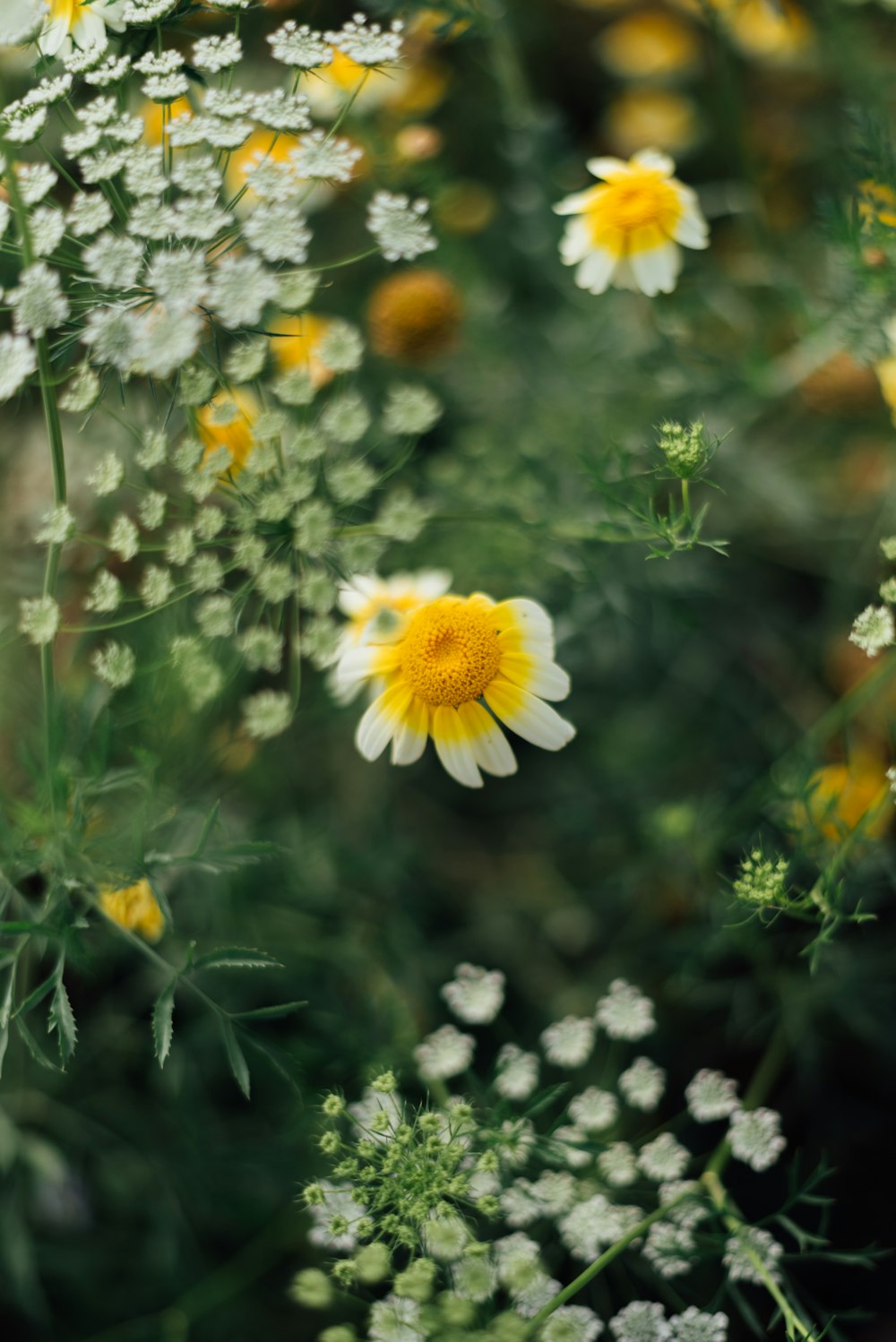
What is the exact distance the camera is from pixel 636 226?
5.55 ft

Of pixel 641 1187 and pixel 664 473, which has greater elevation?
pixel 664 473

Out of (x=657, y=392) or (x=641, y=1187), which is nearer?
(x=641, y=1187)

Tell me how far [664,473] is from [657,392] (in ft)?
3.55

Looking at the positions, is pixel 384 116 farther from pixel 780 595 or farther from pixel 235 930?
pixel 235 930

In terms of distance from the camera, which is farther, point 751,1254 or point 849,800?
point 849,800

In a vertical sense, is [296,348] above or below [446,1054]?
above

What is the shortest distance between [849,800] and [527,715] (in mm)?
997

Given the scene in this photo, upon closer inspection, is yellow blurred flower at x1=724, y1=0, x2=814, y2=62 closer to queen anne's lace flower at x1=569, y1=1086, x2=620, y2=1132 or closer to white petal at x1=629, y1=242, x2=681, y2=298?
white petal at x1=629, y1=242, x2=681, y2=298

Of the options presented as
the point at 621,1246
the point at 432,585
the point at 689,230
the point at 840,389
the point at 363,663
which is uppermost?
the point at 689,230

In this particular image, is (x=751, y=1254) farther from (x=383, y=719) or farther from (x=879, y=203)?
(x=879, y=203)

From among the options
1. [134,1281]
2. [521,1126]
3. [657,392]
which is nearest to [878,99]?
[657,392]

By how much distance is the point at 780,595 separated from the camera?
292 centimetres

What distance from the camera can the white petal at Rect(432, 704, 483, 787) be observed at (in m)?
1.39

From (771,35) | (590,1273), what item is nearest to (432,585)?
(590,1273)
